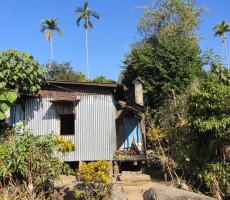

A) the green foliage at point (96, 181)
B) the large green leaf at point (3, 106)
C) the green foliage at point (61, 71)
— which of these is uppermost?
the green foliage at point (61, 71)

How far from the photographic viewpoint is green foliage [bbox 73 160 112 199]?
8.86 metres

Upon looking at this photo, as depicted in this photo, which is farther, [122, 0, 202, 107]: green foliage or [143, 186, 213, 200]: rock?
[122, 0, 202, 107]: green foliage

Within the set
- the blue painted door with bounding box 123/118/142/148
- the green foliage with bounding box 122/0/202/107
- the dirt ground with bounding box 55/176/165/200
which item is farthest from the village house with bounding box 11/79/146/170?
the green foliage with bounding box 122/0/202/107

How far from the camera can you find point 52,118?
14.9 meters

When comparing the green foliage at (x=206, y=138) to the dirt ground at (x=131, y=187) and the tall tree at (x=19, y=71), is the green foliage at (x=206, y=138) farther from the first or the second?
the tall tree at (x=19, y=71)

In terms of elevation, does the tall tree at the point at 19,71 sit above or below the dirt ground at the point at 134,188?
above

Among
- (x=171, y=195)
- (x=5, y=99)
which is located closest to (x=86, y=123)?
(x=5, y=99)

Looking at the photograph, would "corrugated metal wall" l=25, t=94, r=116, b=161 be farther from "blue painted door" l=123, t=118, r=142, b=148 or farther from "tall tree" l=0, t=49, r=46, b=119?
"blue painted door" l=123, t=118, r=142, b=148

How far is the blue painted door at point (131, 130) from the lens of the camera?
1716cm

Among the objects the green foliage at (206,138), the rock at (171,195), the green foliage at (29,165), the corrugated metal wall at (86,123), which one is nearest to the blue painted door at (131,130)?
the corrugated metal wall at (86,123)

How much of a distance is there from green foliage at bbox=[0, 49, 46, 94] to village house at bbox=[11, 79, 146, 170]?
38.2 inches

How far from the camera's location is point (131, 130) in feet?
56.5

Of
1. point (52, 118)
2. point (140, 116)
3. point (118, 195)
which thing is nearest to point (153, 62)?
point (140, 116)

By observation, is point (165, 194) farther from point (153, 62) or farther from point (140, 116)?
point (153, 62)
